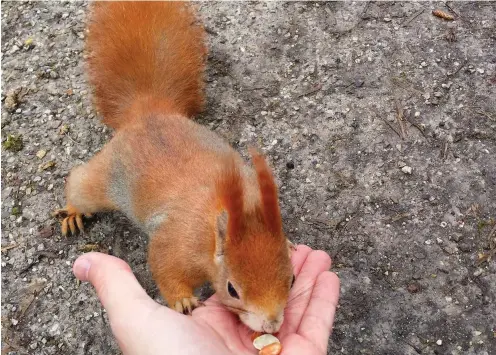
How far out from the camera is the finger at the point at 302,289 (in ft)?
6.32

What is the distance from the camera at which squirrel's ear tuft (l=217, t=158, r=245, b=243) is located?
1582mm

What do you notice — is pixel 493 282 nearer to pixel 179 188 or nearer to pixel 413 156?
pixel 413 156

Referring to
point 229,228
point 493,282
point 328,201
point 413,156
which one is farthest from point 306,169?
point 229,228

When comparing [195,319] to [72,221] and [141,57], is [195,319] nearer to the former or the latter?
[72,221]

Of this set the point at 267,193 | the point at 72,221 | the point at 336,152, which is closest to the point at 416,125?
the point at 336,152

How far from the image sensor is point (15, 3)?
3.52 m

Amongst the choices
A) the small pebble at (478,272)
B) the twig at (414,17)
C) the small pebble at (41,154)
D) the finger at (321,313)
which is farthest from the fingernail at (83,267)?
the twig at (414,17)

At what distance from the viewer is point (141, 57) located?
2496 mm

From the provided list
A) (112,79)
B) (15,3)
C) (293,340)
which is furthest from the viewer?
(15,3)

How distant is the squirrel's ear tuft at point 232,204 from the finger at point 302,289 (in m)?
0.43

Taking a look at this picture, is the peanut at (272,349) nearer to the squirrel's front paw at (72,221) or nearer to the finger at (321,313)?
the finger at (321,313)

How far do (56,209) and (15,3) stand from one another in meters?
1.56

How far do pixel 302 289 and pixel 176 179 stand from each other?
2.05 feet

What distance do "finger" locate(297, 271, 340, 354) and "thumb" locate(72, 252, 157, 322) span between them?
528 mm
